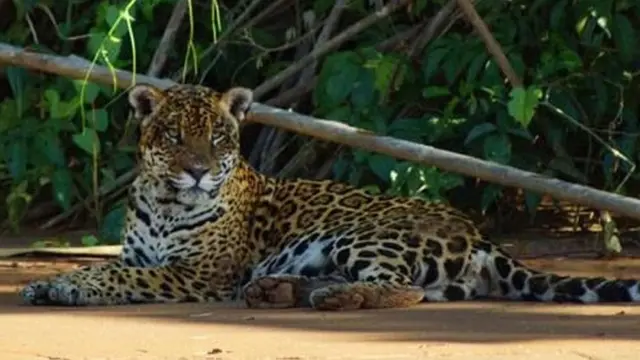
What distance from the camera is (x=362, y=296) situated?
8711mm

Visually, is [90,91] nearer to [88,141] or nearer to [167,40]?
[88,141]

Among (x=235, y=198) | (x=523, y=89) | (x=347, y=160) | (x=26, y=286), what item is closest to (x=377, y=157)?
(x=347, y=160)

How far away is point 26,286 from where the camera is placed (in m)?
9.40

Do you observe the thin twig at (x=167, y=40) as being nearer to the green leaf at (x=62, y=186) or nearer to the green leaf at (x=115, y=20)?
the green leaf at (x=115, y=20)

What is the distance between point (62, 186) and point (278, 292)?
12.9 feet

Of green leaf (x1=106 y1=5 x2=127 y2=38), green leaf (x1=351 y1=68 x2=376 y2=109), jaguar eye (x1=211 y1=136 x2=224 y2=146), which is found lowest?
jaguar eye (x1=211 y1=136 x2=224 y2=146)

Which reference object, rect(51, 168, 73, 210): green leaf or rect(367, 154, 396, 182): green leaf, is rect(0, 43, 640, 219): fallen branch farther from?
rect(51, 168, 73, 210): green leaf

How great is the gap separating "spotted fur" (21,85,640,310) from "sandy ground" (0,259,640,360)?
0.59ft

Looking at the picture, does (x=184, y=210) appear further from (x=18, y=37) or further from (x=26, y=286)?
(x=18, y=37)

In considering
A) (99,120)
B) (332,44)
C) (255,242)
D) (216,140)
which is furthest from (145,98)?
(332,44)

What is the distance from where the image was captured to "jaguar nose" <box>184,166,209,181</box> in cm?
958

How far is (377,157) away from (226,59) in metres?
1.65

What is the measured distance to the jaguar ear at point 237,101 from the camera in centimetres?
991

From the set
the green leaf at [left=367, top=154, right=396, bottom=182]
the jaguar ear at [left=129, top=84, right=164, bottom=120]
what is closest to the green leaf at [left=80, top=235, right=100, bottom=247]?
the green leaf at [left=367, top=154, right=396, bottom=182]
